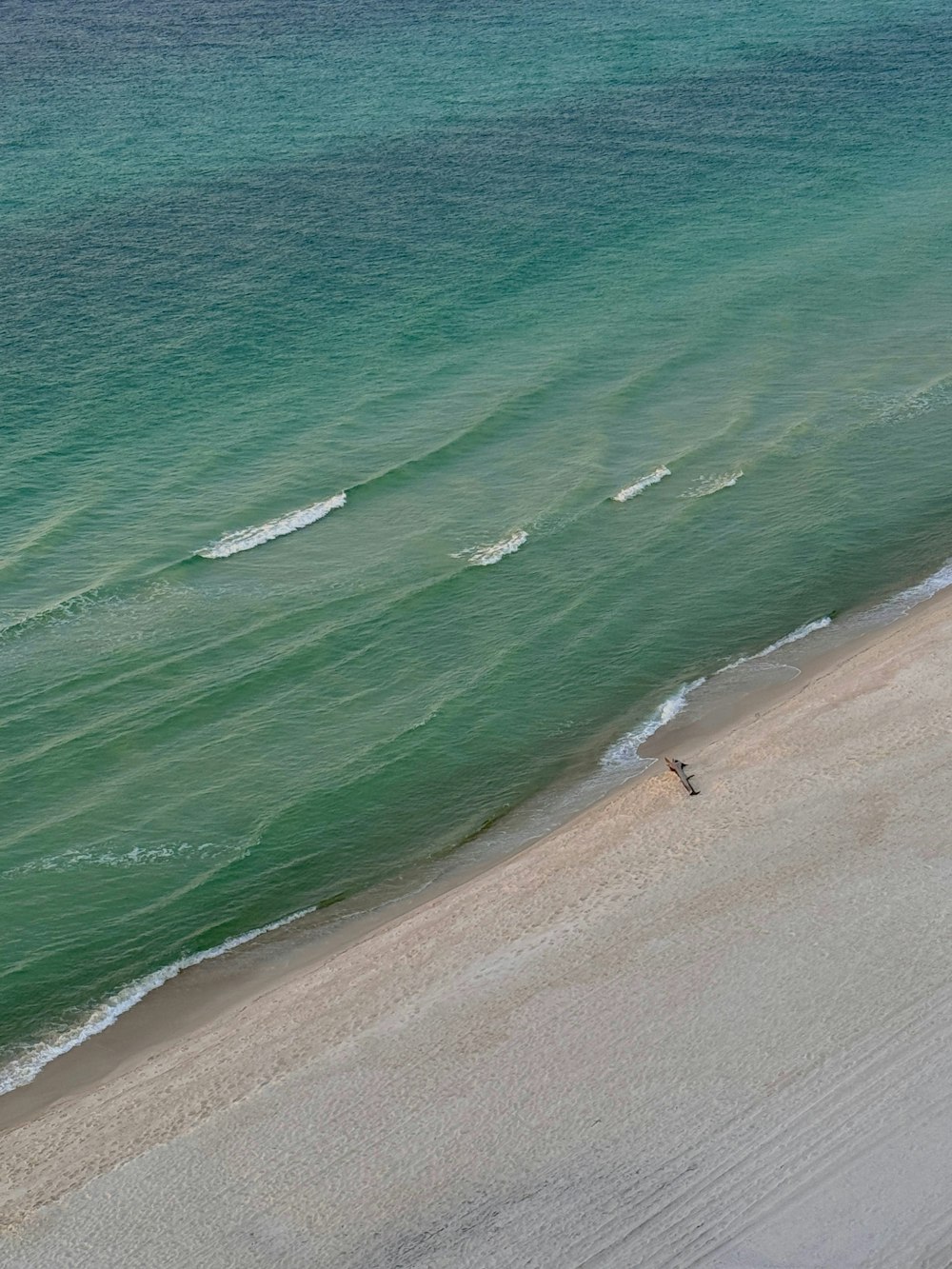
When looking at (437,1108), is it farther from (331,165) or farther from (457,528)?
(331,165)

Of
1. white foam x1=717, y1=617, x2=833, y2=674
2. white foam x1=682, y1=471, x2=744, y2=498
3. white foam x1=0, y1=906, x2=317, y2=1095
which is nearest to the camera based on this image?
white foam x1=0, y1=906, x2=317, y2=1095

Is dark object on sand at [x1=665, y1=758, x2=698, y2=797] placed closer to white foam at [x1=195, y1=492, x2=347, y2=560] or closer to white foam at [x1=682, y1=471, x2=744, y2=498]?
white foam at [x1=682, y1=471, x2=744, y2=498]

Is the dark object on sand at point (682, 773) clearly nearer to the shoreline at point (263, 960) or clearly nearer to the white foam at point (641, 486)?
the shoreline at point (263, 960)

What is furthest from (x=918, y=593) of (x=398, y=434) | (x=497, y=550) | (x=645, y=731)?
(x=398, y=434)

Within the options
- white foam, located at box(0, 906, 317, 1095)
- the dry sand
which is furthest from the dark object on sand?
white foam, located at box(0, 906, 317, 1095)

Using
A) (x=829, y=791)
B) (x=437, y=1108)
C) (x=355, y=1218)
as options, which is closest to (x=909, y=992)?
(x=829, y=791)

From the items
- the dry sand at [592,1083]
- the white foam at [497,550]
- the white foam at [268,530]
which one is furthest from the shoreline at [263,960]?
the white foam at [268,530]

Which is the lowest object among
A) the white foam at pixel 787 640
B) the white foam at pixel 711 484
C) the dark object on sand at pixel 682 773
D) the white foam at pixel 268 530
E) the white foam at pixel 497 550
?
the white foam at pixel 787 640
